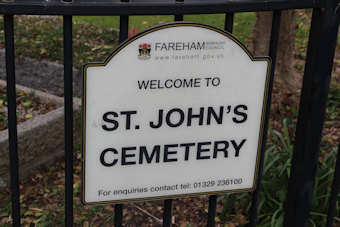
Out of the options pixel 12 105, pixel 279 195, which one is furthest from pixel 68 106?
pixel 279 195

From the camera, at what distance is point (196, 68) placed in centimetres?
178

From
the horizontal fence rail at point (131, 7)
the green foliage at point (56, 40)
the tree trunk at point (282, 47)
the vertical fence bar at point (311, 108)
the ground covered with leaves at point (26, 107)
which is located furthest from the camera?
the green foliage at point (56, 40)

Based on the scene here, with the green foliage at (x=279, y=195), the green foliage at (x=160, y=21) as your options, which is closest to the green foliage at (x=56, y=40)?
the green foliage at (x=160, y=21)

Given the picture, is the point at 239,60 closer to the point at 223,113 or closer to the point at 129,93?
the point at 223,113

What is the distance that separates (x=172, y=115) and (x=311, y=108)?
57cm

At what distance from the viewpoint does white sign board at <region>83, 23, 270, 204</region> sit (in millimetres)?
1718

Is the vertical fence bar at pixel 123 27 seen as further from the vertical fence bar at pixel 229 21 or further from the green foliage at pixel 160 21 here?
the green foliage at pixel 160 21

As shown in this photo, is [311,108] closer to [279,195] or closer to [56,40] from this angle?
[279,195]

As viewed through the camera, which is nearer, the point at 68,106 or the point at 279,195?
the point at 68,106

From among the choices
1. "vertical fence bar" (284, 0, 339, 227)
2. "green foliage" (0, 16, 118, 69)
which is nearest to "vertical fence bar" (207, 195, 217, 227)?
"vertical fence bar" (284, 0, 339, 227)

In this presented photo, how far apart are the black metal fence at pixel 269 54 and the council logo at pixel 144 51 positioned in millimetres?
90

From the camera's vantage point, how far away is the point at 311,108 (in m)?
2.03

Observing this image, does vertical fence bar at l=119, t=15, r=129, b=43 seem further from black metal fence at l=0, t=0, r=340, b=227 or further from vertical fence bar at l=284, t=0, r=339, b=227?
vertical fence bar at l=284, t=0, r=339, b=227

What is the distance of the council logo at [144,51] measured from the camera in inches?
67.0
